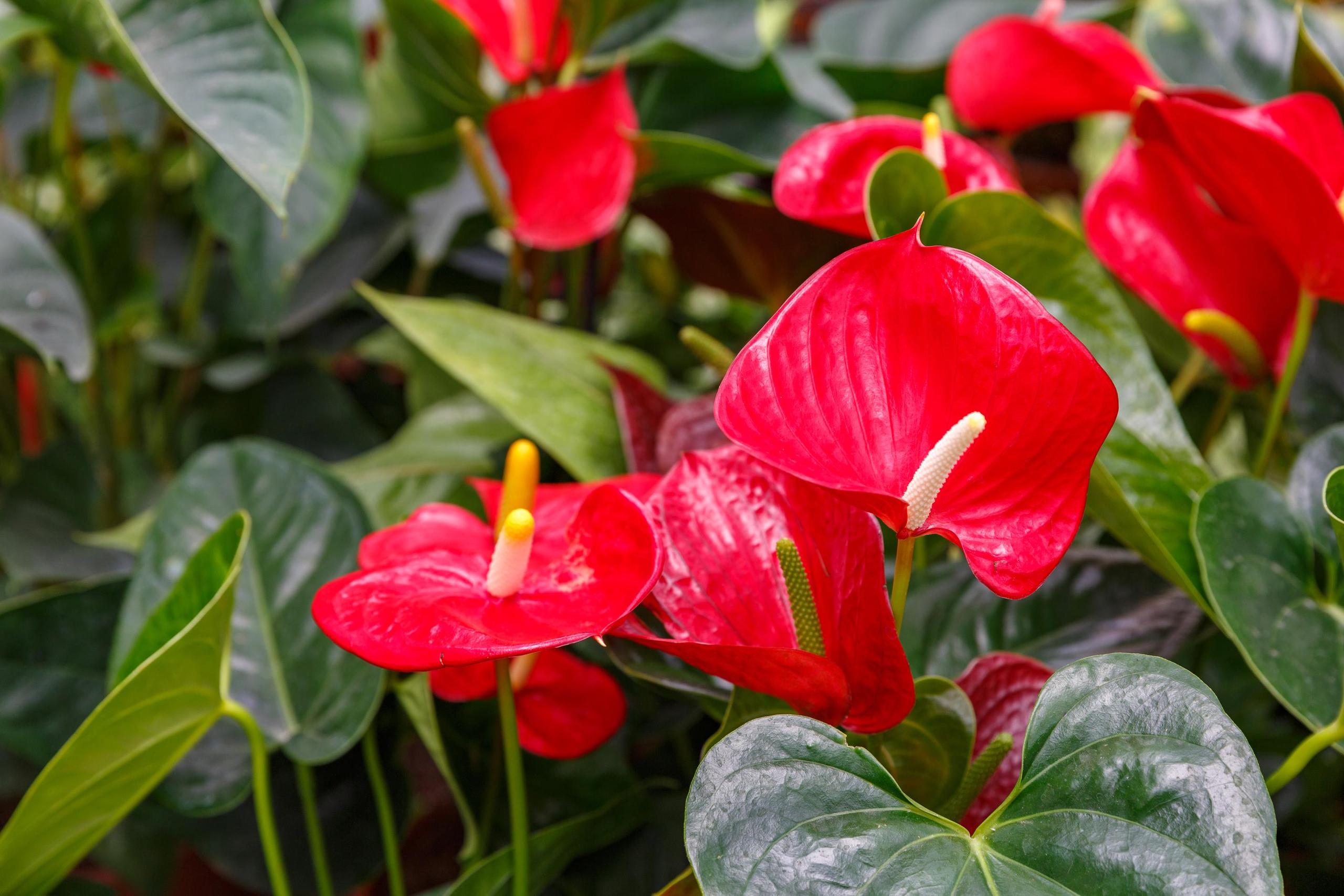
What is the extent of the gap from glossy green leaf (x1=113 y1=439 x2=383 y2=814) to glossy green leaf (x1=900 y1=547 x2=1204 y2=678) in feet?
0.90

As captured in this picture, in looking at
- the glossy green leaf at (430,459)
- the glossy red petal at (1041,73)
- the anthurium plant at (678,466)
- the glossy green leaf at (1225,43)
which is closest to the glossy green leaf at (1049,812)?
the anthurium plant at (678,466)

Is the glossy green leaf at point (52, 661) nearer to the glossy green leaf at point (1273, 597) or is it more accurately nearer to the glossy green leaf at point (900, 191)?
the glossy green leaf at point (900, 191)

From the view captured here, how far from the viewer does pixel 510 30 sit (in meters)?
0.70

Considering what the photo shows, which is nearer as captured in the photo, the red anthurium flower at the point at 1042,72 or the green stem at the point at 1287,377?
the green stem at the point at 1287,377

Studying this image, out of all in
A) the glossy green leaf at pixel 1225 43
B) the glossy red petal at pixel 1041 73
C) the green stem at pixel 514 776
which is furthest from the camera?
the glossy green leaf at pixel 1225 43

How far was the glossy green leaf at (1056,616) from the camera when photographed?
50cm

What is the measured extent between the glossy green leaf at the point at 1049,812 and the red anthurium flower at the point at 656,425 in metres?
0.20

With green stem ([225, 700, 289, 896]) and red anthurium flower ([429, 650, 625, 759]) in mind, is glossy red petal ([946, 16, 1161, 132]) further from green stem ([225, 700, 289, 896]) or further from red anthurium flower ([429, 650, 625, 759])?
green stem ([225, 700, 289, 896])

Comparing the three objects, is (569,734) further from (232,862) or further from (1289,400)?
(1289,400)

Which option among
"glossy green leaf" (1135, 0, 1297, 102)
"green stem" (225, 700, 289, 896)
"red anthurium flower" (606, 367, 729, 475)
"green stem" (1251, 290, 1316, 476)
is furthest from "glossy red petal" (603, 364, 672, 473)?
"glossy green leaf" (1135, 0, 1297, 102)

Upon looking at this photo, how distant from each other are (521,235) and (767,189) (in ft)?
0.87

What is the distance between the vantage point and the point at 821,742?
1.08 ft

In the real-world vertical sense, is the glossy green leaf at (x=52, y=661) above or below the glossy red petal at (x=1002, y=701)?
below

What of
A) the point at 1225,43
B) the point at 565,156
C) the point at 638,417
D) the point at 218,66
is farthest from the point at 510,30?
the point at 1225,43
